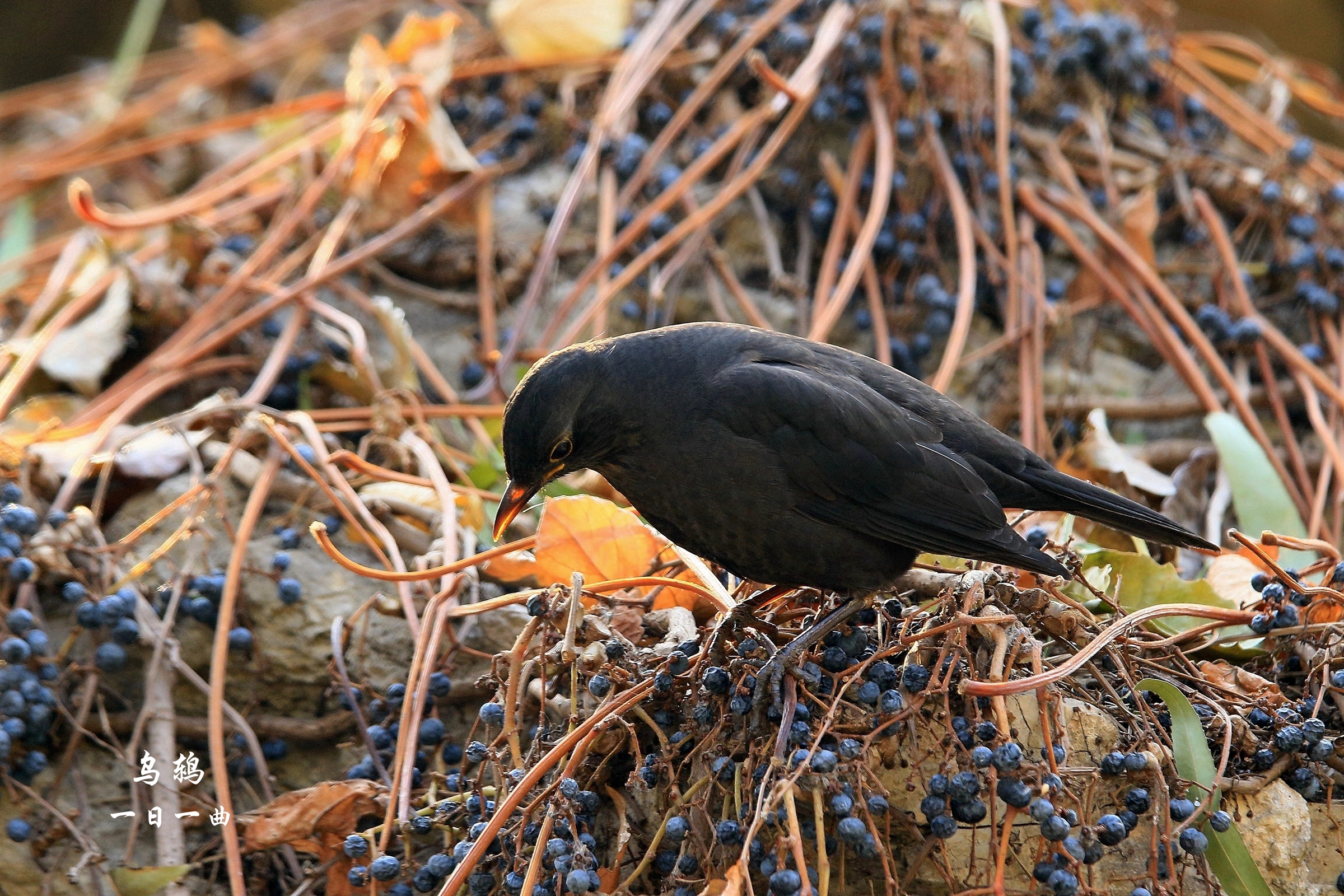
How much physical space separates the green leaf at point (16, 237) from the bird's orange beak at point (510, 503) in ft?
10.5

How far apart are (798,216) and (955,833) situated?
2.69 meters

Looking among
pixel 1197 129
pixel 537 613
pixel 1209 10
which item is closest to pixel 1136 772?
pixel 537 613

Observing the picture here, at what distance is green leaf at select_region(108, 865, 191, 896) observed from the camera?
2.68 m

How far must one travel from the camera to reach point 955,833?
2404 mm

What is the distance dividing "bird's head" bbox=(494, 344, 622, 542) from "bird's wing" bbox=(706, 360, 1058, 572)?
279 millimetres

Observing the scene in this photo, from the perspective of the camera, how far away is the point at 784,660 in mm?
2414

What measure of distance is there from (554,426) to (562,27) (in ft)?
9.00

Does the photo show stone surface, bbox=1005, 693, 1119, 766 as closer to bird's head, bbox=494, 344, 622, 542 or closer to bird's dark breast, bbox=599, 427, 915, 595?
bird's dark breast, bbox=599, 427, 915, 595

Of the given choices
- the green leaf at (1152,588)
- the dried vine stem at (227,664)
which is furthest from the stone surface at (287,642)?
the green leaf at (1152,588)

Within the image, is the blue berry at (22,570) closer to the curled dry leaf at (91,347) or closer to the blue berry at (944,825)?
the curled dry leaf at (91,347)

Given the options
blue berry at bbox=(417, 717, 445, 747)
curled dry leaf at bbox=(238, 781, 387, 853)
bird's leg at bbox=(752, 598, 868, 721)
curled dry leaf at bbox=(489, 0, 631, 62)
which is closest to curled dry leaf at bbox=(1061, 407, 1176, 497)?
bird's leg at bbox=(752, 598, 868, 721)

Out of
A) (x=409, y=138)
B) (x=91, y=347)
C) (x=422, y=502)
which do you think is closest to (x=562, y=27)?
(x=409, y=138)

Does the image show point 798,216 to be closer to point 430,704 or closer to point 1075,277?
point 1075,277

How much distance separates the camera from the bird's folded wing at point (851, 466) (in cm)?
277
